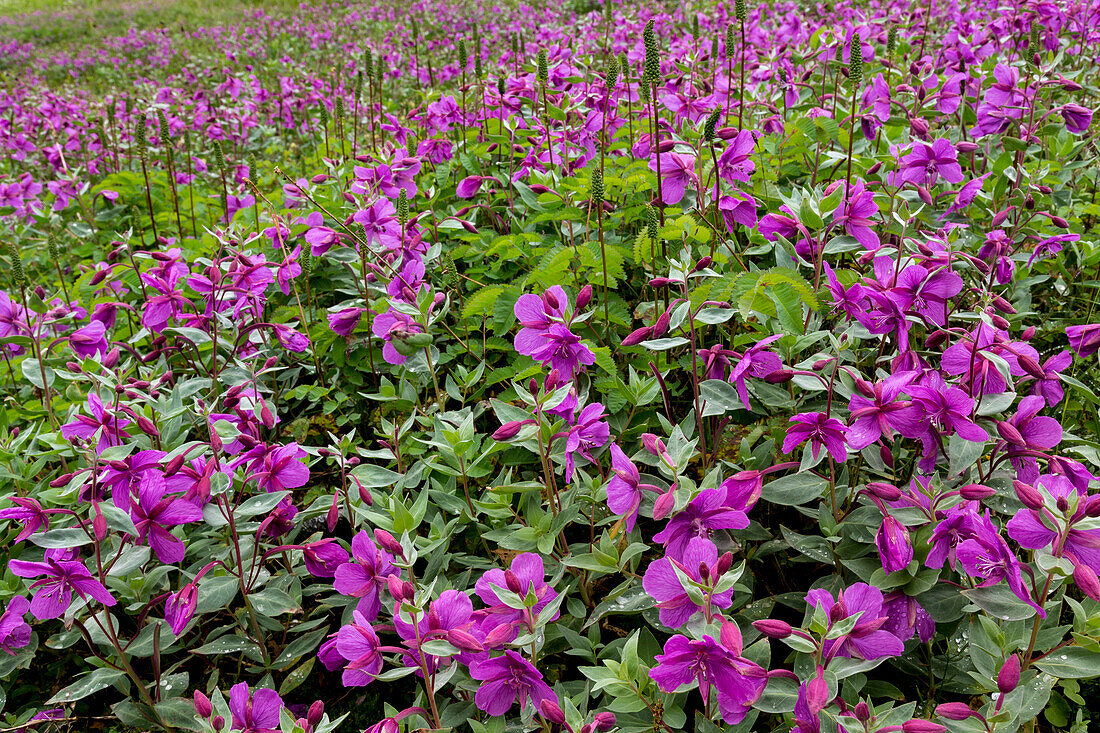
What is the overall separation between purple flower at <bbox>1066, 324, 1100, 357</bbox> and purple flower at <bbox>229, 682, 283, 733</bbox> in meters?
2.00

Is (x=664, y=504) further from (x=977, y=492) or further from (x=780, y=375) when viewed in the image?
(x=977, y=492)

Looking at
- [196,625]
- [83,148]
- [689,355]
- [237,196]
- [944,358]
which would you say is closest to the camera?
[944,358]

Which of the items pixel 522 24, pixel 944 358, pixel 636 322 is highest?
pixel 522 24

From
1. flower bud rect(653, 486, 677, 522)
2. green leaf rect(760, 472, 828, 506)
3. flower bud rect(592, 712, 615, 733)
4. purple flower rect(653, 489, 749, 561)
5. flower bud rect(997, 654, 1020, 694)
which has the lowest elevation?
flower bud rect(592, 712, 615, 733)

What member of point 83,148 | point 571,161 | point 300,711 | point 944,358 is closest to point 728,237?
point 571,161

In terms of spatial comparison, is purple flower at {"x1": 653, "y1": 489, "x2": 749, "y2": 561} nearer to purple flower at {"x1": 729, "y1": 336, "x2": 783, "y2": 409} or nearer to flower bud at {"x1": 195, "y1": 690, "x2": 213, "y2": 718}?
purple flower at {"x1": 729, "y1": 336, "x2": 783, "y2": 409}

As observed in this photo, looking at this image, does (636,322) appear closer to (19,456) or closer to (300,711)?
(300,711)

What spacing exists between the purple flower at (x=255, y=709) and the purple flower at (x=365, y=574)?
25cm

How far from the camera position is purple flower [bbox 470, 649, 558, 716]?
4.33 feet

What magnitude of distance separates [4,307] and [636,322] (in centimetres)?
212

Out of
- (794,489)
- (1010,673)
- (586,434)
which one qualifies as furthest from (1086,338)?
(586,434)

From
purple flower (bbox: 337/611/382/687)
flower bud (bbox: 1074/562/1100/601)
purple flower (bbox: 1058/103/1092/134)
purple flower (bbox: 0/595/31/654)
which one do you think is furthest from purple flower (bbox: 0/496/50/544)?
purple flower (bbox: 1058/103/1092/134)

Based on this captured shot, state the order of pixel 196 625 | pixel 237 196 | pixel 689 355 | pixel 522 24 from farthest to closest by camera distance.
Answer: pixel 522 24, pixel 237 196, pixel 689 355, pixel 196 625

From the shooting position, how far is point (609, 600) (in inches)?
63.2
